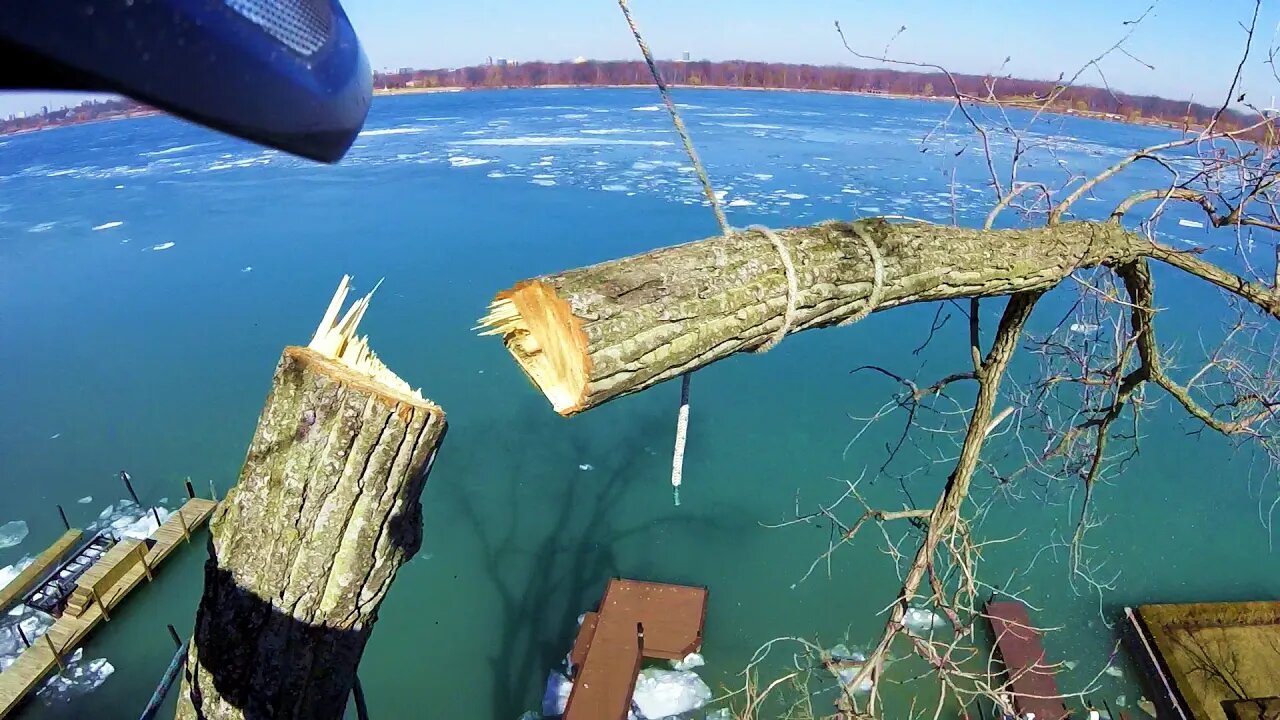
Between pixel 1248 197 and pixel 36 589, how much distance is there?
20.8 ft

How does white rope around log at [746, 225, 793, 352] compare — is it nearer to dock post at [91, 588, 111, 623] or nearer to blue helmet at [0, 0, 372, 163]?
blue helmet at [0, 0, 372, 163]

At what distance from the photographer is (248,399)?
18.9 feet

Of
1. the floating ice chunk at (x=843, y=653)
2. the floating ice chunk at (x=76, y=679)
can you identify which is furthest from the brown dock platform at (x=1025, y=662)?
the floating ice chunk at (x=76, y=679)

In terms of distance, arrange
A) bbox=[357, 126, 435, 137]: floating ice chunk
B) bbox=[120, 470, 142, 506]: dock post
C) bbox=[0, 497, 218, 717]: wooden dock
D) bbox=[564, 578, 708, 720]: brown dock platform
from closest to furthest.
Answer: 1. bbox=[564, 578, 708, 720]: brown dock platform
2. bbox=[0, 497, 218, 717]: wooden dock
3. bbox=[120, 470, 142, 506]: dock post
4. bbox=[357, 126, 435, 137]: floating ice chunk

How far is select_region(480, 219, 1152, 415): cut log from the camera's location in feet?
3.38

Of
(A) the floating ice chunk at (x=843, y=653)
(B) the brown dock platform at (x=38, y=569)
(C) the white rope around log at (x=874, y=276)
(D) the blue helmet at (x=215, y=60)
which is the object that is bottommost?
(A) the floating ice chunk at (x=843, y=653)

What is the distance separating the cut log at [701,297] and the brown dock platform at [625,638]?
8.75ft

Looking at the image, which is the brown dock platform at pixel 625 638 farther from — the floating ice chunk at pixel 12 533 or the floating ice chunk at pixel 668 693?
the floating ice chunk at pixel 12 533

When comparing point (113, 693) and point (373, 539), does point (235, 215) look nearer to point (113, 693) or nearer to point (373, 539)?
point (113, 693)

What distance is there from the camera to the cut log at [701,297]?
1.03 m

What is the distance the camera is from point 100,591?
400 cm

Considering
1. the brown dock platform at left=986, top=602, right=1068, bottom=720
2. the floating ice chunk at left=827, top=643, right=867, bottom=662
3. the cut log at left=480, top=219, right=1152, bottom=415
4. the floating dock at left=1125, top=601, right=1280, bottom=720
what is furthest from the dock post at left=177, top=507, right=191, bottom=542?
the floating dock at left=1125, top=601, right=1280, bottom=720

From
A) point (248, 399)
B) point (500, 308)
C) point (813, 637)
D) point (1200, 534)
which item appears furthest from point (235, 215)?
point (1200, 534)

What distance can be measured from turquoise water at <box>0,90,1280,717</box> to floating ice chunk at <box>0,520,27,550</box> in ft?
0.27
